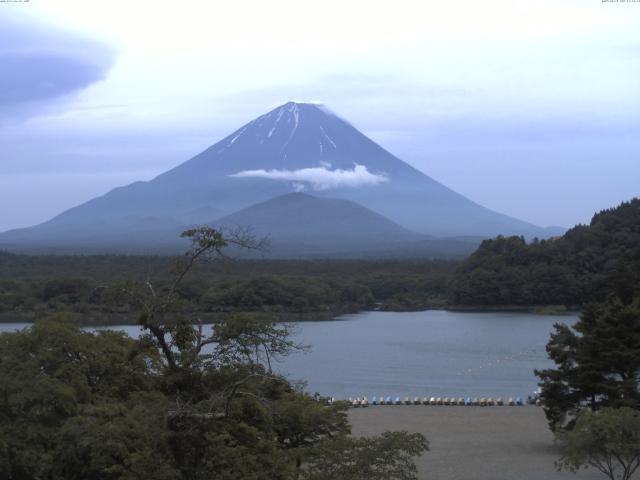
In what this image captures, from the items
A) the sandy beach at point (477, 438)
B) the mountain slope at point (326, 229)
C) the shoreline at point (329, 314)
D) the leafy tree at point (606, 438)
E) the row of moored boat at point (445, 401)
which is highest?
the mountain slope at point (326, 229)

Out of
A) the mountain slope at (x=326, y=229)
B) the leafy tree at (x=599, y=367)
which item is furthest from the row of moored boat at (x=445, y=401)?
the mountain slope at (x=326, y=229)

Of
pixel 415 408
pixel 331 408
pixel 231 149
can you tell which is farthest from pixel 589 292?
pixel 231 149

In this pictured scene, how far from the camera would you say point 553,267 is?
5006 centimetres

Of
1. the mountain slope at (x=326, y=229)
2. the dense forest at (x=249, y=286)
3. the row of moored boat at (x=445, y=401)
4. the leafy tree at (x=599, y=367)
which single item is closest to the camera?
the leafy tree at (x=599, y=367)

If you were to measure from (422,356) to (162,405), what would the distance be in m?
23.5

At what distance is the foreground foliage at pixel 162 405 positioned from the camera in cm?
721

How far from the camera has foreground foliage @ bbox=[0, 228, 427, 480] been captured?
7215 millimetres

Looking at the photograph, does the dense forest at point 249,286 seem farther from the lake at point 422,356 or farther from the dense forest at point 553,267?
the lake at point 422,356

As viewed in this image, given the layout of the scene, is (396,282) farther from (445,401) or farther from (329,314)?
(445,401)

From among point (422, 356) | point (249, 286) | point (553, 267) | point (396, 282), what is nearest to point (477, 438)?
point (422, 356)

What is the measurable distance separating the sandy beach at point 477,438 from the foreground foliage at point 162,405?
15.6ft

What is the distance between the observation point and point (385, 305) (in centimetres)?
5128

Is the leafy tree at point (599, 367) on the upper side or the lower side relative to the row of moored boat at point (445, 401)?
upper

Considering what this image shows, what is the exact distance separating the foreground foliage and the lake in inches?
491
